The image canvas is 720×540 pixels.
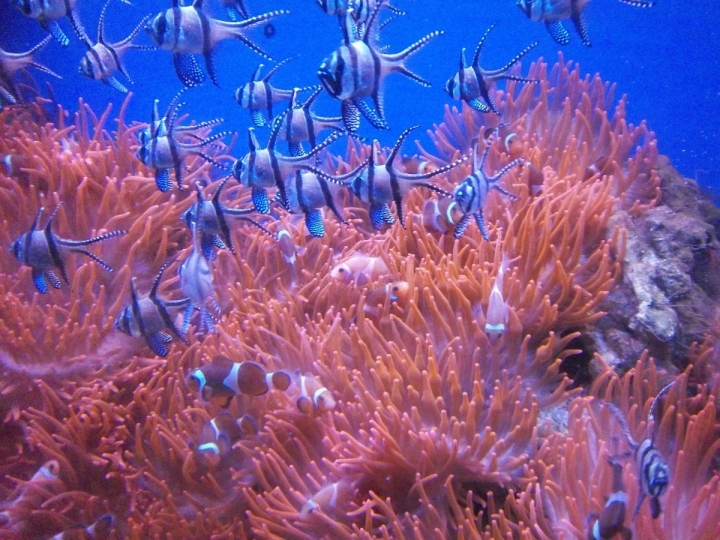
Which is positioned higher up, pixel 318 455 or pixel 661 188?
pixel 661 188

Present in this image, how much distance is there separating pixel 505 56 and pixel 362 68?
10.1m

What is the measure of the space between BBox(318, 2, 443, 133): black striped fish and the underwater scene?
0.01 meters

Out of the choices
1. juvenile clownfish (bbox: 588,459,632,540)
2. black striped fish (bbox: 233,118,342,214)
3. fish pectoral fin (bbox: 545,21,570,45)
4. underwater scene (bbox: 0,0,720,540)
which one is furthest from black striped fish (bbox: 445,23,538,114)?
juvenile clownfish (bbox: 588,459,632,540)

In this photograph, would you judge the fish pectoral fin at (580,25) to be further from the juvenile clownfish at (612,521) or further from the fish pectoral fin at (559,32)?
the juvenile clownfish at (612,521)

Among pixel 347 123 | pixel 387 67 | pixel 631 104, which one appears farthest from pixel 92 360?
pixel 631 104

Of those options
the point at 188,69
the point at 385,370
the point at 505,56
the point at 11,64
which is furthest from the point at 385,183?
the point at 505,56

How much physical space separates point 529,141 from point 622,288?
1349mm

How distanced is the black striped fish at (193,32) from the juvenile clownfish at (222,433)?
1.69 meters

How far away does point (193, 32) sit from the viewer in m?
2.67

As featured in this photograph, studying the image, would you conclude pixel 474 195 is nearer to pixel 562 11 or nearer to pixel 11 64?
pixel 562 11

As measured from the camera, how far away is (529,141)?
3.72 meters

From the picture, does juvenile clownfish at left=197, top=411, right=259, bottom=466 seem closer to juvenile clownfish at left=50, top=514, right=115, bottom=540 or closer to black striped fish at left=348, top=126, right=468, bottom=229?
juvenile clownfish at left=50, top=514, right=115, bottom=540

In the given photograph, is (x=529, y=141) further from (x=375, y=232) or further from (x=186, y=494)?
(x=186, y=494)

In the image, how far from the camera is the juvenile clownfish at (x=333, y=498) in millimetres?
2125
